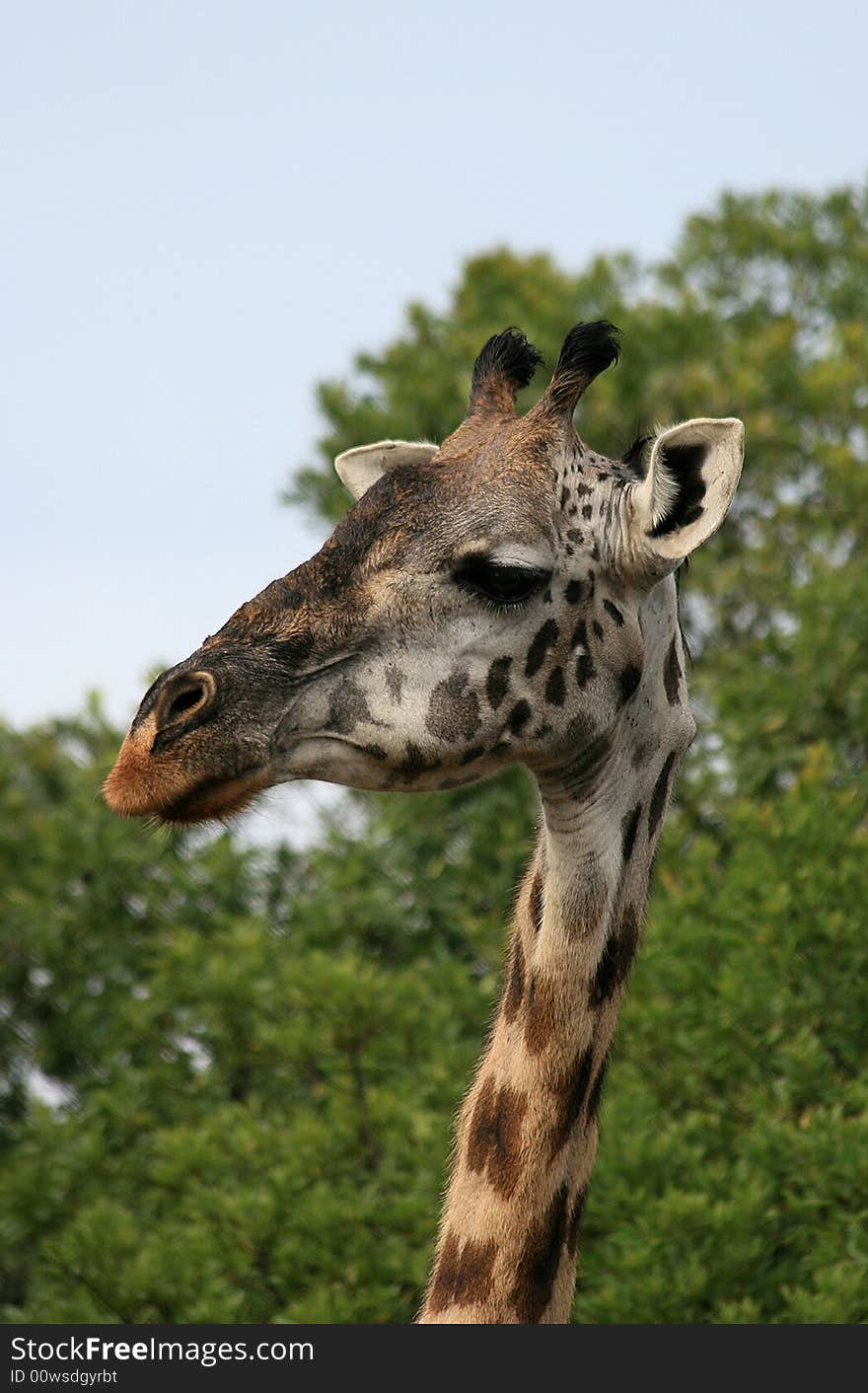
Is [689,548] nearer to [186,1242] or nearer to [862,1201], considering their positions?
[862,1201]

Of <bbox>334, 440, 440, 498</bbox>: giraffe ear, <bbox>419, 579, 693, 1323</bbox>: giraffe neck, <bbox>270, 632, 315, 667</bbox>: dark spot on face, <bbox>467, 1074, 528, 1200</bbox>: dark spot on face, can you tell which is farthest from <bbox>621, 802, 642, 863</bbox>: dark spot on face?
<bbox>334, 440, 440, 498</bbox>: giraffe ear

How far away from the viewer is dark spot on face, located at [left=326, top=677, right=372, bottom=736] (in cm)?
482

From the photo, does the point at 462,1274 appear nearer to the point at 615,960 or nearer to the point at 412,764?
the point at 615,960

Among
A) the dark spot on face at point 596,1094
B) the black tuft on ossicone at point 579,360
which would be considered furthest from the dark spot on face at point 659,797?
the black tuft on ossicone at point 579,360

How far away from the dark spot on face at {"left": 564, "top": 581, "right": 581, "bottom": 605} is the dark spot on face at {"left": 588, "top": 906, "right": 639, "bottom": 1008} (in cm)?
90

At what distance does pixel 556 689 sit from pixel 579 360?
3.40ft

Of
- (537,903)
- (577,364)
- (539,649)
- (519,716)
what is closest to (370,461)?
(577,364)

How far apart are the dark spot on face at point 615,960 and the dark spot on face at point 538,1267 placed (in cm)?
57

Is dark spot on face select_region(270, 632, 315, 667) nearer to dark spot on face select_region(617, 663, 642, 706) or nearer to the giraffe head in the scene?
the giraffe head

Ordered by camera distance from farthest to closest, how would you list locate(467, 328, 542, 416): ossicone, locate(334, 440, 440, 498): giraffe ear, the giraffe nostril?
locate(334, 440, 440, 498): giraffe ear, locate(467, 328, 542, 416): ossicone, the giraffe nostril

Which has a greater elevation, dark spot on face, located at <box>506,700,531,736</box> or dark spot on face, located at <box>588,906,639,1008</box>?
dark spot on face, located at <box>506,700,531,736</box>

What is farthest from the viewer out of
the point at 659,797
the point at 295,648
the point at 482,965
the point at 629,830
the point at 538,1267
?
A: the point at 482,965

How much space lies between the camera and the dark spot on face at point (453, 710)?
16.1 feet

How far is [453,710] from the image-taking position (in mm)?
4922
